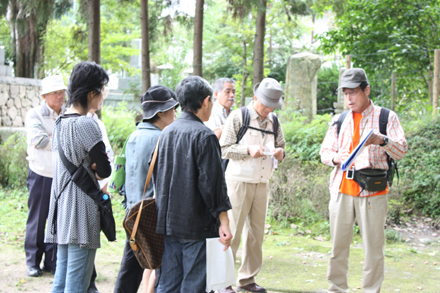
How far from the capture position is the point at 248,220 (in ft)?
14.4

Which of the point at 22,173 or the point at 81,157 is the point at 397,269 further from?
the point at 22,173

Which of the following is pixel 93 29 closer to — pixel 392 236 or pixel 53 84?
pixel 53 84

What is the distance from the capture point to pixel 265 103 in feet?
13.6

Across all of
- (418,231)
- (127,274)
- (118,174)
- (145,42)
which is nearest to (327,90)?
(145,42)

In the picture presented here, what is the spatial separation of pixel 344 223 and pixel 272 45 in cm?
2419

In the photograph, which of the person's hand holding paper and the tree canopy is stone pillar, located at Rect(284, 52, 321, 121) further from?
the person's hand holding paper

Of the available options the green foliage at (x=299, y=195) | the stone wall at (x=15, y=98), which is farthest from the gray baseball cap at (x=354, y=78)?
the stone wall at (x=15, y=98)

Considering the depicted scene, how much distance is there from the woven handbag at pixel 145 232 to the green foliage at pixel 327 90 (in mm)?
18476

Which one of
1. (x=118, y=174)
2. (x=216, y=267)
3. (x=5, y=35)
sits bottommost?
(x=216, y=267)

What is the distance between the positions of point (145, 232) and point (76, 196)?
1.73ft

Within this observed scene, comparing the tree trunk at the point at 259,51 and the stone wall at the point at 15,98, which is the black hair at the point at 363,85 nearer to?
the tree trunk at the point at 259,51

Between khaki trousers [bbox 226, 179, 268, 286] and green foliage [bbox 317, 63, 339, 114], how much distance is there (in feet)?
55.2

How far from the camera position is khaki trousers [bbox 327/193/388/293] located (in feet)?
12.1

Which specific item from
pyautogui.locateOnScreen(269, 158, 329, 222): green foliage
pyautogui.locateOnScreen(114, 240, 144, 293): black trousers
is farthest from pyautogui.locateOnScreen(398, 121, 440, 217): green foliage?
pyautogui.locateOnScreen(114, 240, 144, 293): black trousers
